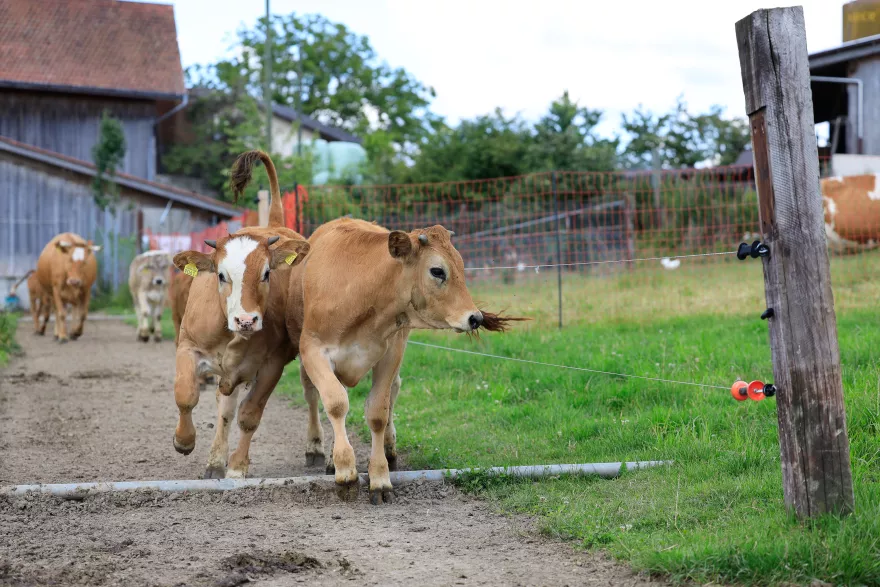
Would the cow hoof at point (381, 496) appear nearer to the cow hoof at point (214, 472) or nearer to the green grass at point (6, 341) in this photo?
the cow hoof at point (214, 472)

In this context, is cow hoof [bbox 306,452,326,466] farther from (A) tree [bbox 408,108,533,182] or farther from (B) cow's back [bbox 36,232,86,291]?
(A) tree [bbox 408,108,533,182]

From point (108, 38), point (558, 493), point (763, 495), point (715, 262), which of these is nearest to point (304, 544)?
point (558, 493)

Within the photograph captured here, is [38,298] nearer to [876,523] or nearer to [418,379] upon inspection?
[418,379]

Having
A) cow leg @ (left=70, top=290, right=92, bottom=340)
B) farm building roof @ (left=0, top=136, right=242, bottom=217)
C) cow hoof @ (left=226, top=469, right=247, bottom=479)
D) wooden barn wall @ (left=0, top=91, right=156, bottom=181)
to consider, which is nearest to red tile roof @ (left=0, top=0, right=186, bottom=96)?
wooden barn wall @ (left=0, top=91, right=156, bottom=181)

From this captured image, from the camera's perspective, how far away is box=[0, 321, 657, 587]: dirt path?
4434mm

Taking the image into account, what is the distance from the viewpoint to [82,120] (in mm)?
32031

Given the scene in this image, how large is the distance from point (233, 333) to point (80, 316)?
38.1ft

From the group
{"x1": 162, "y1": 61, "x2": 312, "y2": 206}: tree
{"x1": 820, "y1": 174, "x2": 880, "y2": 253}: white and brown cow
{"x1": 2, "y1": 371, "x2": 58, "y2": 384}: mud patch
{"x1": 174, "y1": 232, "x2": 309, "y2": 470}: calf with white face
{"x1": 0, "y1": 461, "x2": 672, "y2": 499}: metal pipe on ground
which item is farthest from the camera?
{"x1": 162, "y1": 61, "x2": 312, "y2": 206}: tree

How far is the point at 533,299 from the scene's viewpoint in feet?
44.6

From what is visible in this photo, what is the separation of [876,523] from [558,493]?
191 cm

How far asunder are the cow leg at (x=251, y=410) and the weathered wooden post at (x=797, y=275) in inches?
141

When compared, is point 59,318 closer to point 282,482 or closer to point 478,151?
point 282,482

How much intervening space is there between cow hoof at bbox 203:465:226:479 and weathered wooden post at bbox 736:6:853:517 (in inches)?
150

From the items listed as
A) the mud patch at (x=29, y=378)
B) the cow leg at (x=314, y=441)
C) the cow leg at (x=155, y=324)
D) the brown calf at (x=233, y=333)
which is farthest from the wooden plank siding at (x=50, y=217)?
the brown calf at (x=233, y=333)
